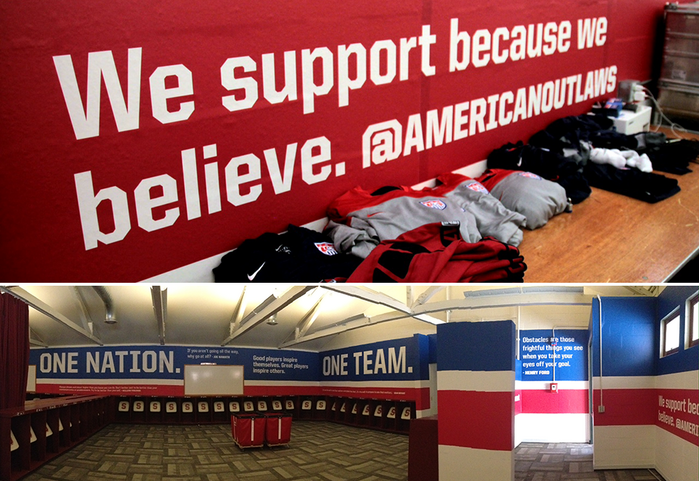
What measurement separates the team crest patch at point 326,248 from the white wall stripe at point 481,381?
74.2 inches

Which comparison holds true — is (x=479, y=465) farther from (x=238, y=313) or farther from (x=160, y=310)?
(x=160, y=310)

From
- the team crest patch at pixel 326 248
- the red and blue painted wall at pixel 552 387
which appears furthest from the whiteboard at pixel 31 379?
the team crest patch at pixel 326 248

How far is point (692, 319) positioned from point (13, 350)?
4.04 ft

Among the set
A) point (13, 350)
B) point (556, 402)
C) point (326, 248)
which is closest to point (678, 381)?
point (556, 402)

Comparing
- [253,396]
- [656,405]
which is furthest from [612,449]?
[253,396]

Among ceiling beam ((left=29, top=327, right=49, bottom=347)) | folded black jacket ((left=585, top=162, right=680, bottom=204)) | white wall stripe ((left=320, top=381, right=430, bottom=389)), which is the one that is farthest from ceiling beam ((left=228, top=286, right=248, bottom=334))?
folded black jacket ((left=585, top=162, right=680, bottom=204))

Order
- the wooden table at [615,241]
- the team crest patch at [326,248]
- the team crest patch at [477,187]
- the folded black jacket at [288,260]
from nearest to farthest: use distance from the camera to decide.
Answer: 1. the folded black jacket at [288,260]
2. the team crest patch at [326,248]
3. the wooden table at [615,241]
4. the team crest patch at [477,187]

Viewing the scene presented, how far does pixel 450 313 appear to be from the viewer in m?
1.09

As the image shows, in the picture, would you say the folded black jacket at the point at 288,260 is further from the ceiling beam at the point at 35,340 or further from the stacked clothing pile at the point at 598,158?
the stacked clothing pile at the point at 598,158

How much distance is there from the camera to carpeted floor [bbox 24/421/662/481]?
1119mm

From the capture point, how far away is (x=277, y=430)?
1.17 m

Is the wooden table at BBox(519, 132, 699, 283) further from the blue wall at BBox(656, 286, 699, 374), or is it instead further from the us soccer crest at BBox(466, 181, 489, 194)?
the blue wall at BBox(656, 286, 699, 374)

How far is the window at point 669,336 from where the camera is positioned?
1042 millimetres

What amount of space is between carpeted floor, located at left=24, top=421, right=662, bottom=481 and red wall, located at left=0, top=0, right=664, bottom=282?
144 centimetres
